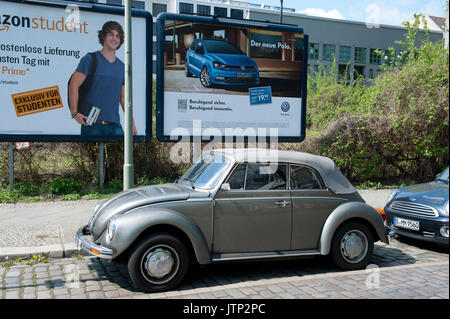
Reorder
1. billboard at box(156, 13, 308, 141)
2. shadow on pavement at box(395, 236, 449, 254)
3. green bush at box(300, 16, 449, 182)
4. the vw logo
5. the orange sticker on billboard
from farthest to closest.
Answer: green bush at box(300, 16, 449, 182) < the vw logo < billboard at box(156, 13, 308, 141) < the orange sticker on billboard < shadow on pavement at box(395, 236, 449, 254)

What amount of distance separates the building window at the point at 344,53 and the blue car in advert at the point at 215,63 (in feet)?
204

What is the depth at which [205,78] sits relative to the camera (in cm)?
1139

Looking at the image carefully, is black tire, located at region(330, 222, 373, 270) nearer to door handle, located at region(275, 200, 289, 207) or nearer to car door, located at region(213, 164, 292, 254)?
car door, located at region(213, 164, 292, 254)

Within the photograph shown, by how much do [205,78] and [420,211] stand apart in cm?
670

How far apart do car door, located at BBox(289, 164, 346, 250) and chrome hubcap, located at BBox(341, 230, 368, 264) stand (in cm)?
41

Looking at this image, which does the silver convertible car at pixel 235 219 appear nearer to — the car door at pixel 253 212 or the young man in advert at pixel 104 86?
the car door at pixel 253 212

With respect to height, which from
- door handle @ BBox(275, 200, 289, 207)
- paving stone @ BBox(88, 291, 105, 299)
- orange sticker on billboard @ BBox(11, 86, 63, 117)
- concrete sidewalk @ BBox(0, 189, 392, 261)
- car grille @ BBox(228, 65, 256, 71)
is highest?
car grille @ BBox(228, 65, 256, 71)

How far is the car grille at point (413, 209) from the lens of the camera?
6363 millimetres

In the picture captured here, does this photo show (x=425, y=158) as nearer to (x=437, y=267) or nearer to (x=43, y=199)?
(x=437, y=267)

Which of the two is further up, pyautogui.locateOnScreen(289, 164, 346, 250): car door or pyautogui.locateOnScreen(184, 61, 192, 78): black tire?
pyautogui.locateOnScreen(184, 61, 192, 78): black tire

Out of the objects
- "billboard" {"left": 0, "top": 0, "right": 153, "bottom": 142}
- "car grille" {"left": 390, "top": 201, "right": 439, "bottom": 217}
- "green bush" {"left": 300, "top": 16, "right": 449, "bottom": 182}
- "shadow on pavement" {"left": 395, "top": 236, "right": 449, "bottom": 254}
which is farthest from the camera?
"green bush" {"left": 300, "top": 16, "right": 449, "bottom": 182}

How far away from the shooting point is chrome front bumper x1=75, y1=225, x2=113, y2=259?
4891 millimetres

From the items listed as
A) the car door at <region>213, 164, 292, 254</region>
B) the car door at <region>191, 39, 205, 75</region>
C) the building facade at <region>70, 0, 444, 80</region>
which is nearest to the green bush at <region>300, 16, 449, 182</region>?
the car door at <region>191, 39, 205, 75</region>

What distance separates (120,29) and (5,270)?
7.05 metres
